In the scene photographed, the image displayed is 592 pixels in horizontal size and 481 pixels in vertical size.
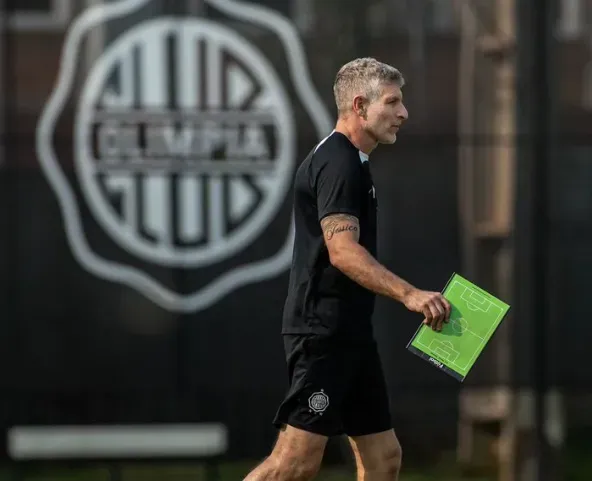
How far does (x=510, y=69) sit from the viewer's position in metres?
6.76

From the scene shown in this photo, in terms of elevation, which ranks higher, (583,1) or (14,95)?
(583,1)

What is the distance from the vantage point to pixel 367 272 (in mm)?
4363

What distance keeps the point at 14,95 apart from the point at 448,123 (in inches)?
86.8

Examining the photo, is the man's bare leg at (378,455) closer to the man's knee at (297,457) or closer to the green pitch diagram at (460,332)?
the man's knee at (297,457)

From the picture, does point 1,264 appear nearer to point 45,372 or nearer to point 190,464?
point 45,372

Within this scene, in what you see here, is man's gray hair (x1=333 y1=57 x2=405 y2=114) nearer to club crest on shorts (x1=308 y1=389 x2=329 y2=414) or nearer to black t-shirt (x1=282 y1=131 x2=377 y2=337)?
black t-shirt (x1=282 y1=131 x2=377 y2=337)

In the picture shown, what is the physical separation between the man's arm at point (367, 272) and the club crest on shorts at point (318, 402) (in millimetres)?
444

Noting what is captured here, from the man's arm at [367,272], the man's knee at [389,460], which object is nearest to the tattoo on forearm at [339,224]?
the man's arm at [367,272]

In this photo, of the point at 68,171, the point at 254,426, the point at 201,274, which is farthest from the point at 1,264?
the point at 254,426

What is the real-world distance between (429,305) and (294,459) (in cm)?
75

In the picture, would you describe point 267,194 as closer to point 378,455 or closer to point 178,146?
point 178,146

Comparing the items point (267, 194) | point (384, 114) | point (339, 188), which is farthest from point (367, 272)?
point (267, 194)

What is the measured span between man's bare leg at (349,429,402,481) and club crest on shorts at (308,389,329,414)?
275 millimetres

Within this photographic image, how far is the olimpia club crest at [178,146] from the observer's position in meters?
6.62
